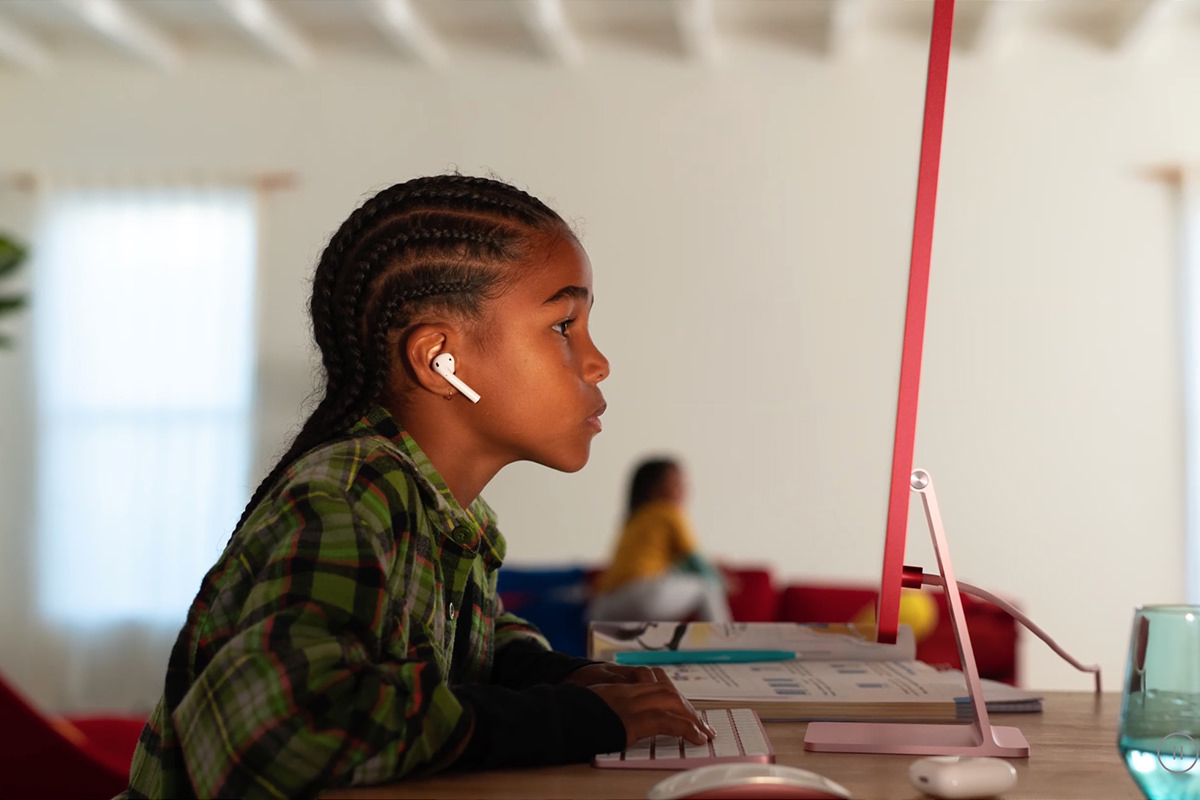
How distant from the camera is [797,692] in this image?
41.8 inches

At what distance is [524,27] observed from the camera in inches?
206

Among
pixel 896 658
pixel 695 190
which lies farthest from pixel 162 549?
pixel 896 658

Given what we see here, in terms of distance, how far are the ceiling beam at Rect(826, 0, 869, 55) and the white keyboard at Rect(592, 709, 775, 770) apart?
13.7ft

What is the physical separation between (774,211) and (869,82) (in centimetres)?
69

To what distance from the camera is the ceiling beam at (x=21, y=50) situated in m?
5.22

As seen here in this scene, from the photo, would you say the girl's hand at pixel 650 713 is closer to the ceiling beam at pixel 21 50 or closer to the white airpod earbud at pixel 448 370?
the white airpod earbud at pixel 448 370

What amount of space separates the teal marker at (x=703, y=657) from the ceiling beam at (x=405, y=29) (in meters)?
3.85

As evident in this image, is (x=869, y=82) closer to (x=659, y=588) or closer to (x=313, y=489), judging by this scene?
(x=659, y=588)

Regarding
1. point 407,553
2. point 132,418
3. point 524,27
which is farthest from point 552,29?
point 407,553

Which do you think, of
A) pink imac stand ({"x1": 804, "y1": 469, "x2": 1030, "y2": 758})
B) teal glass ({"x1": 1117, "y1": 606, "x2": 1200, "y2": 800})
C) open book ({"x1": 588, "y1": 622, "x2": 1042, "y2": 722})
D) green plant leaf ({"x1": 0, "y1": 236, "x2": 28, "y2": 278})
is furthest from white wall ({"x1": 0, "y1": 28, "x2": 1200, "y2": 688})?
teal glass ({"x1": 1117, "y1": 606, "x2": 1200, "y2": 800})

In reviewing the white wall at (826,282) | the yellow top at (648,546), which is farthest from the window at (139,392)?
the yellow top at (648,546)

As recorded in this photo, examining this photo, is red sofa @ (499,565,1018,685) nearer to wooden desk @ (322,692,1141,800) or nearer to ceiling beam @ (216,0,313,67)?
ceiling beam @ (216,0,313,67)

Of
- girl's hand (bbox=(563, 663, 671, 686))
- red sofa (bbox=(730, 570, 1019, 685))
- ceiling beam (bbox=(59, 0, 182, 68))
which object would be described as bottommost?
red sofa (bbox=(730, 570, 1019, 685))

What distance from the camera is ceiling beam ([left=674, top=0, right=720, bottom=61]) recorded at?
15.5ft
